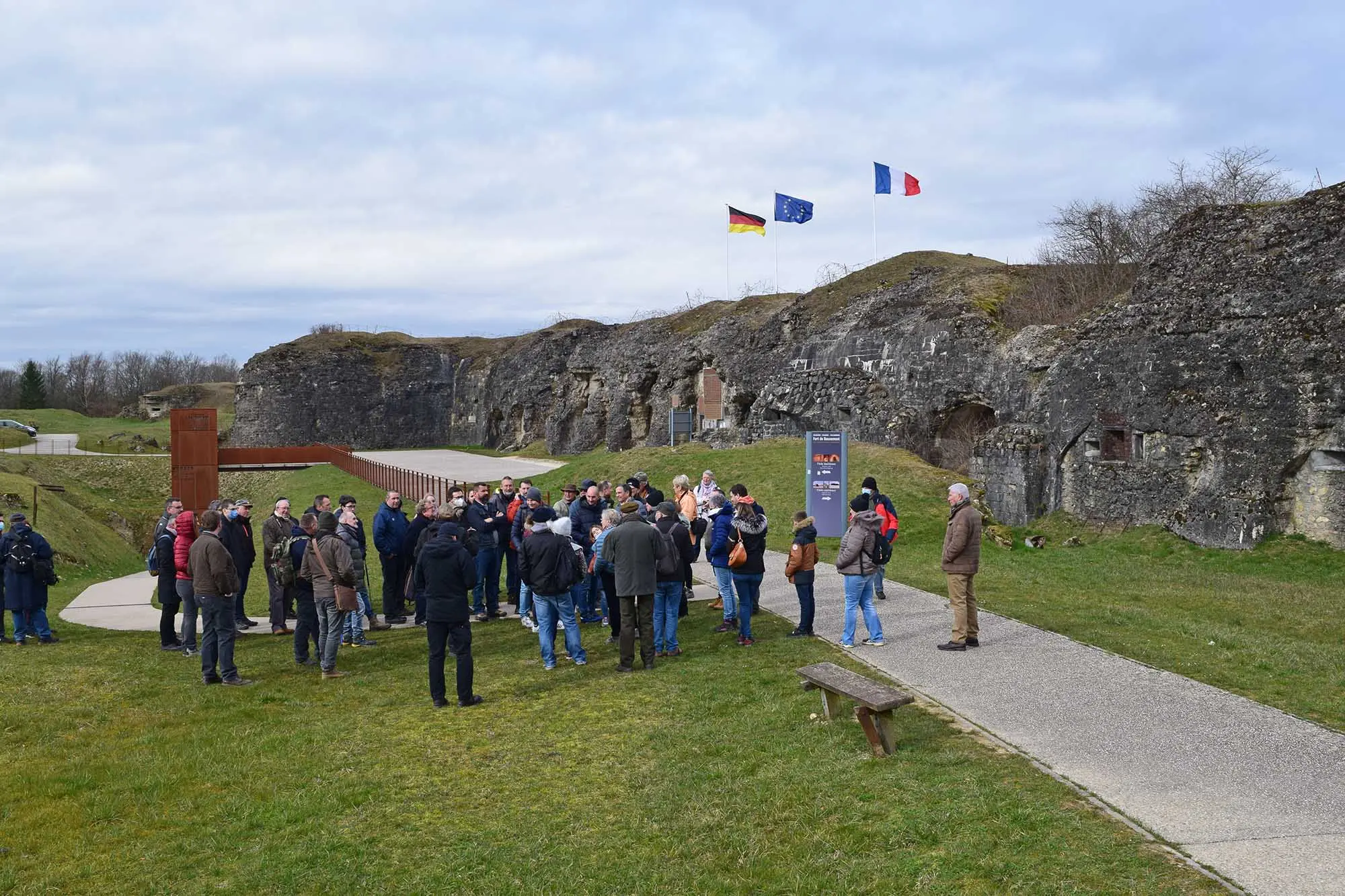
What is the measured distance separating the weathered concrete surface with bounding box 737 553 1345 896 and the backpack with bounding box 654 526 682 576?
223cm

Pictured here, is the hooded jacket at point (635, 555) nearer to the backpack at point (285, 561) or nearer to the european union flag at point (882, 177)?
the backpack at point (285, 561)

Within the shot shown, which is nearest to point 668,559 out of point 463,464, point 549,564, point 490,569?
point 549,564

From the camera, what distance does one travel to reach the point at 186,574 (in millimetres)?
11914

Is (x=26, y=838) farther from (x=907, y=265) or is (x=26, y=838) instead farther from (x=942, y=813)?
(x=907, y=265)

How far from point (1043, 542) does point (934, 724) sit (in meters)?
15.3

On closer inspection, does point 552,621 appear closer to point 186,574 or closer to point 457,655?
point 457,655

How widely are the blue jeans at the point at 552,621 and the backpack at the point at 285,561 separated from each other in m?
2.93

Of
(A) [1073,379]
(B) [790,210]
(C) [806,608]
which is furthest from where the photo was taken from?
(B) [790,210]

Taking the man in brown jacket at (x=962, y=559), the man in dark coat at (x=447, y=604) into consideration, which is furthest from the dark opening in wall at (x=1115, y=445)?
the man in dark coat at (x=447, y=604)

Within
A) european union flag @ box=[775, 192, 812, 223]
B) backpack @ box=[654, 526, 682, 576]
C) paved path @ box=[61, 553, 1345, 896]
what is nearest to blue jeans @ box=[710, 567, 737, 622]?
backpack @ box=[654, 526, 682, 576]

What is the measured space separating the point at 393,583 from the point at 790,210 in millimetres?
30673

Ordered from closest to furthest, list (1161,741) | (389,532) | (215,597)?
(1161,741) → (215,597) → (389,532)

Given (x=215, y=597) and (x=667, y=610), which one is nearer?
(x=215, y=597)

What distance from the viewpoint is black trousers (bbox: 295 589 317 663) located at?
11.7 m
